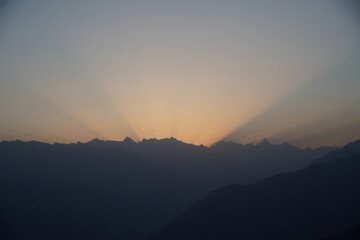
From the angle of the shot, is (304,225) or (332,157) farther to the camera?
(332,157)

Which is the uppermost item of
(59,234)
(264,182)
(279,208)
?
(59,234)

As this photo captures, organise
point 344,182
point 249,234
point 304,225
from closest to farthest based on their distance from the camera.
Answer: point 304,225 → point 249,234 → point 344,182

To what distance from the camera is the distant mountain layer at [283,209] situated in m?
95.3

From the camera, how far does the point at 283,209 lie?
351 ft

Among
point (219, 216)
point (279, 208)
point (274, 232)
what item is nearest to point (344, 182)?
point (279, 208)

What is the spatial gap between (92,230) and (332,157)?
140584 mm

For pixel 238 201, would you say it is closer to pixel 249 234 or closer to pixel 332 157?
pixel 249 234

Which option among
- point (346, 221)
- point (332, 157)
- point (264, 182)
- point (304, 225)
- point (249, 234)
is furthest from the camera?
point (332, 157)

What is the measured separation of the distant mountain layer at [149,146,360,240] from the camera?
9531 cm

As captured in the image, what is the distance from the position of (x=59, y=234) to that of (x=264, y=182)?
411 feet

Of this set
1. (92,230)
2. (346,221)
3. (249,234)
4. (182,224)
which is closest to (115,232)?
(92,230)

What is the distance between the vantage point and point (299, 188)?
116 metres

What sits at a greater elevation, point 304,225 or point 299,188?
point 299,188

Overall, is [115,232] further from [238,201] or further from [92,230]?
[238,201]
